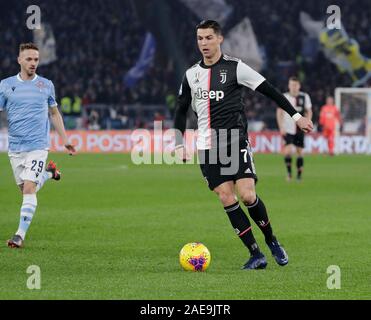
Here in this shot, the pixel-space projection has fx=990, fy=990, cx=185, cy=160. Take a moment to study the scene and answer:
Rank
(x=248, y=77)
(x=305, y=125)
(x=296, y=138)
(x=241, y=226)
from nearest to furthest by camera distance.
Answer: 1. (x=305, y=125)
2. (x=248, y=77)
3. (x=241, y=226)
4. (x=296, y=138)

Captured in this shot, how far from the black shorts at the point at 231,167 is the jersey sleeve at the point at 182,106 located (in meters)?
0.48

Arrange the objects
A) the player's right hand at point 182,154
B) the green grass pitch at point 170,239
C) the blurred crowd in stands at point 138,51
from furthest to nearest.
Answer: the blurred crowd in stands at point 138,51, the player's right hand at point 182,154, the green grass pitch at point 170,239

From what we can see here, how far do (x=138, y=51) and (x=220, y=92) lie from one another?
33.1 metres

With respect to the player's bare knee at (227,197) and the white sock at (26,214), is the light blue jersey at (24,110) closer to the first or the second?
the white sock at (26,214)

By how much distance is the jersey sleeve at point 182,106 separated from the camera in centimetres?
1039

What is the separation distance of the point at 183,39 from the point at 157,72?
212 cm

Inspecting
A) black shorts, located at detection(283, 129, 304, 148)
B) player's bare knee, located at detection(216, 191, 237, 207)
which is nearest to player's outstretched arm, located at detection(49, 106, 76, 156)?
player's bare knee, located at detection(216, 191, 237, 207)

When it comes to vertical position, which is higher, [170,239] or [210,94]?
[210,94]

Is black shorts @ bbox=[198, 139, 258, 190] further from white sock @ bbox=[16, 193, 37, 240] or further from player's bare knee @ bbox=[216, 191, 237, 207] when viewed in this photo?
white sock @ bbox=[16, 193, 37, 240]

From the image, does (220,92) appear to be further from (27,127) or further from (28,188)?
(28,188)

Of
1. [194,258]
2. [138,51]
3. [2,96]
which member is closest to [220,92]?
[194,258]


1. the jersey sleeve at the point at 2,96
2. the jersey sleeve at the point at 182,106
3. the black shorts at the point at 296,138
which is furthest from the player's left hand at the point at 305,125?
the black shorts at the point at 296,138

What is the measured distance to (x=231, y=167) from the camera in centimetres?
1008
